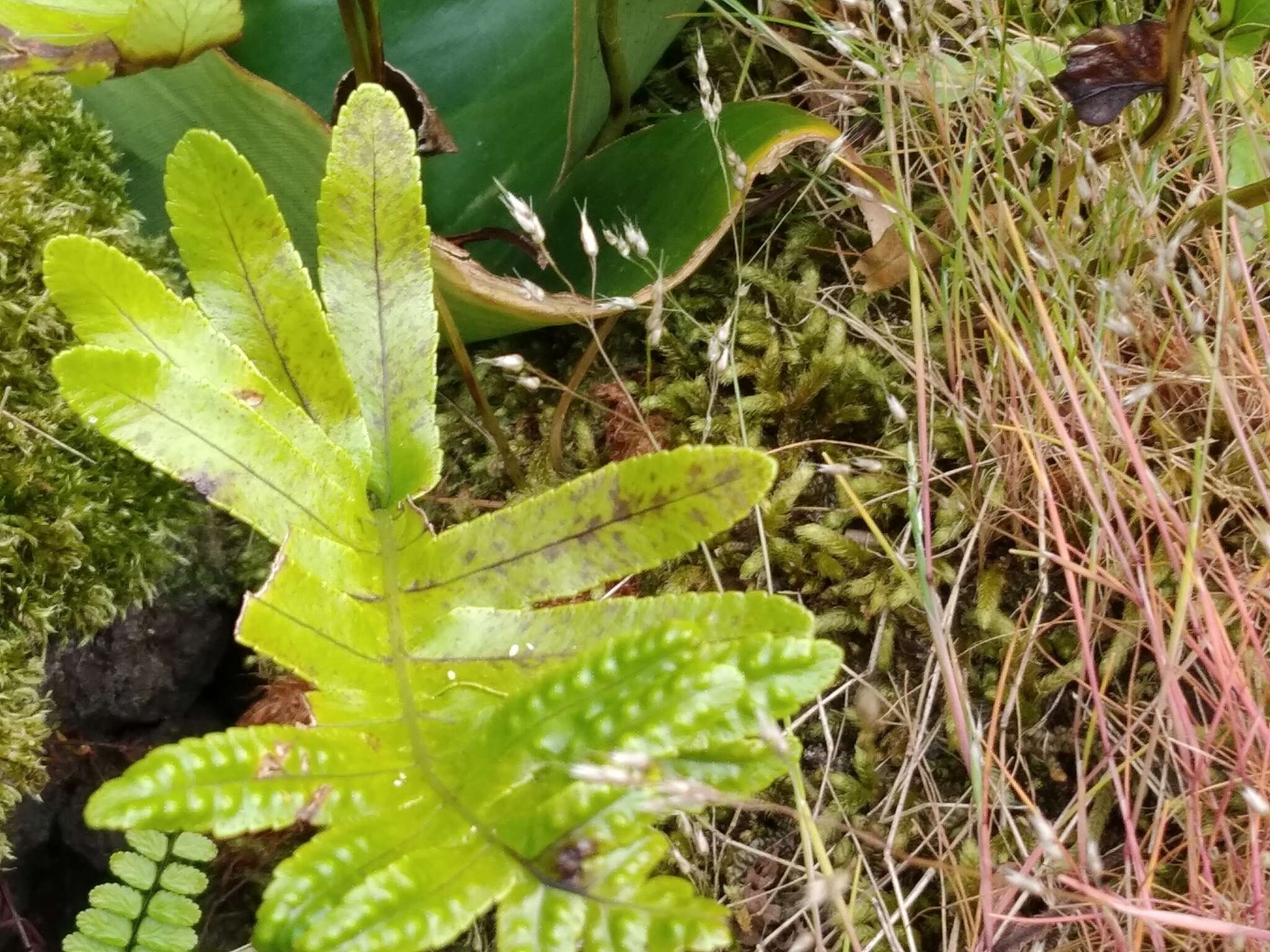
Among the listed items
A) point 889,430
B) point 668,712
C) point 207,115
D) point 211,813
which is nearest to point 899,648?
point 889,430

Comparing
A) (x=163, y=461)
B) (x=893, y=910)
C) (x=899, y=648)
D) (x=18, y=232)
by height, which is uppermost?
(x=18, y=232)

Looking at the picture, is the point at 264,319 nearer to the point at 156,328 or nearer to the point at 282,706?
the point at 156,328

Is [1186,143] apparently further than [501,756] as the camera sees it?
Yes

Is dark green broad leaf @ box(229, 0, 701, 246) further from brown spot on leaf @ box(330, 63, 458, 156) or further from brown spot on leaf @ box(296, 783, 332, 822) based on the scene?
brown spot on leaf @ box(296, 783, 332, 822)

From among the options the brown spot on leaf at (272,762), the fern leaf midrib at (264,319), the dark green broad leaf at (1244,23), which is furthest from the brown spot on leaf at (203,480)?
the dark green broad leaf at (1244,23)

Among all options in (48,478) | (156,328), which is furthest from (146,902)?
(156,328)

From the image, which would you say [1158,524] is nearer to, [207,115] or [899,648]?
[899,648]
